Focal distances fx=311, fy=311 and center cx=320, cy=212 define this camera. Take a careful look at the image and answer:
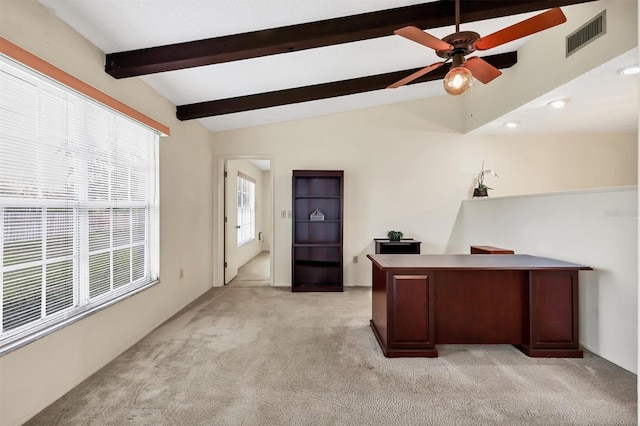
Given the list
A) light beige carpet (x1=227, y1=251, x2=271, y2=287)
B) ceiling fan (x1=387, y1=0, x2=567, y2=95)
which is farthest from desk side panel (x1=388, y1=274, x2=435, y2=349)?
light beige carpet (x1=227, y1=251, x2=271, y2=287)

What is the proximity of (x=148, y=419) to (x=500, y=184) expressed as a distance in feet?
17.0

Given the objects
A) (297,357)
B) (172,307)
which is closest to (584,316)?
(297,357)

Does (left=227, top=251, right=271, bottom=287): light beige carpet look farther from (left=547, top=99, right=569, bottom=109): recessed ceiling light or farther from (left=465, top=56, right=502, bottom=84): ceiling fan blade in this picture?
(left=547, top=99, right=569, bottom=109): recessed ceiling light

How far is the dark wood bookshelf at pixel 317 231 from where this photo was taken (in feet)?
15.8

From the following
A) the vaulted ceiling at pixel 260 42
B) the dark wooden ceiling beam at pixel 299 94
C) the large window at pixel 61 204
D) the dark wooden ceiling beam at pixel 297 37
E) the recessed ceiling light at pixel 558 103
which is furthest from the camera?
the dark wooden ceiling beam at pixel 299 94

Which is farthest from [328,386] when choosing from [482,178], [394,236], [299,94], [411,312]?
[482,178]

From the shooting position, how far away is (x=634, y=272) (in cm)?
225

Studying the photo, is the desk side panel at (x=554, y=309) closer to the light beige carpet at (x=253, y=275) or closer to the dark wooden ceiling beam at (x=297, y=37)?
the dark wooden ceiling beam at (x=297, y=37)

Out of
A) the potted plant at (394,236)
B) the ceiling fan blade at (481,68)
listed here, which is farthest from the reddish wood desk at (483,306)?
the potted plant at (394,236)

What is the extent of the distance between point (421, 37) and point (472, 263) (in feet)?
5.80

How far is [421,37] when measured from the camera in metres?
1.96

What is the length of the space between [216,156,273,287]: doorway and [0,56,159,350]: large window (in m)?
2.06

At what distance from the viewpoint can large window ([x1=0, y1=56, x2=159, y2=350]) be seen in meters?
1.66

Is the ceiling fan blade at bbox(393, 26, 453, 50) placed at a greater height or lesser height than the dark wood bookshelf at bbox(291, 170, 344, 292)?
greater
